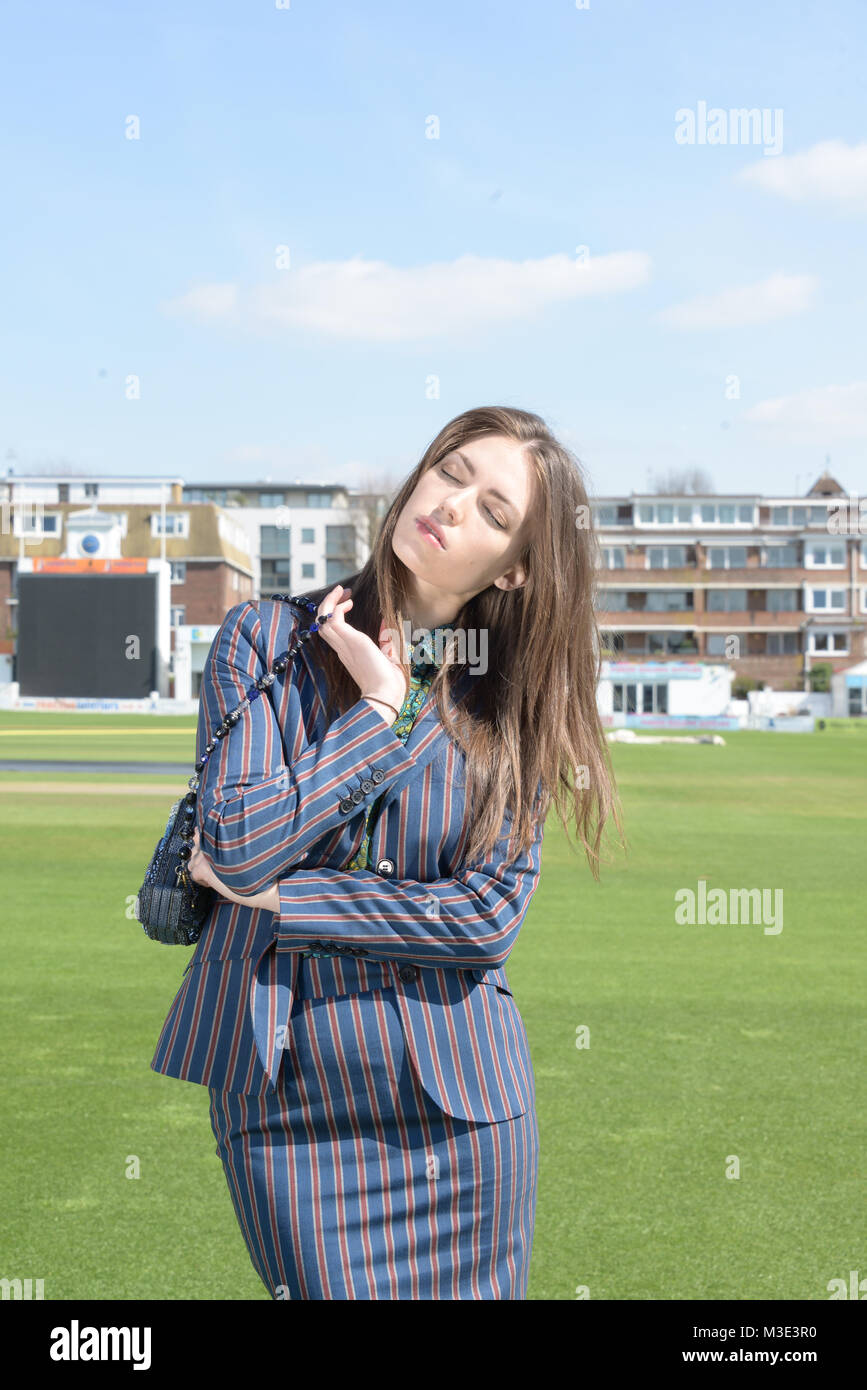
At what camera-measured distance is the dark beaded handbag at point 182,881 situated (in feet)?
6.97

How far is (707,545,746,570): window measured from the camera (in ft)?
281

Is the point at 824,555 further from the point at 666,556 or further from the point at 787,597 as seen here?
the point at 666,556

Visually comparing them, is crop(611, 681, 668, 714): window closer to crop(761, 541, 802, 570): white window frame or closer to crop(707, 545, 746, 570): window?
crop(707, 545, 746, 570): window

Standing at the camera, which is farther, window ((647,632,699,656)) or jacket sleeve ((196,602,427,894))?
window ((647,632,699,656))

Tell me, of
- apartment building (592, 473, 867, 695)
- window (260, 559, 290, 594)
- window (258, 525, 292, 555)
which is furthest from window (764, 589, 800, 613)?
window (258, 525, 292, 555)

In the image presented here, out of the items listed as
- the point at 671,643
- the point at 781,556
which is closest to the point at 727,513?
the point at 781,556

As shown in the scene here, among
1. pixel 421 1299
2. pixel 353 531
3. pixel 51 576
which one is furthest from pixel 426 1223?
pixel 353 531

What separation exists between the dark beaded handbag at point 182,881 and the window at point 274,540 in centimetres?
9804

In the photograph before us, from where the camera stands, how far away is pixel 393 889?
2041mm

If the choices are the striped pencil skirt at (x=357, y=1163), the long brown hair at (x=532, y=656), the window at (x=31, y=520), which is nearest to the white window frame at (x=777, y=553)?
the window at (x=31, y=520)

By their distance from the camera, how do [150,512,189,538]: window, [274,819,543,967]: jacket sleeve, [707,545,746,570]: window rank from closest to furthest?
[274,819,543,967]: jacket sleeve → [150,512,189,538]: window → [707,545,746,570]: window

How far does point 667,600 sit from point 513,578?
8364cm
